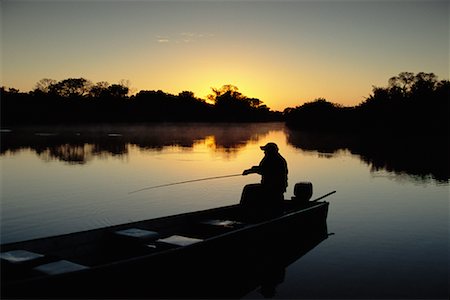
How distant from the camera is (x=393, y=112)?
7612 centimetres

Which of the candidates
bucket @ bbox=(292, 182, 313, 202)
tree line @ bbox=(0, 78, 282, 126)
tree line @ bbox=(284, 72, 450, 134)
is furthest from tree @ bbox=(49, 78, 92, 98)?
bucket @ bbox=(292, 182, 313, 202)

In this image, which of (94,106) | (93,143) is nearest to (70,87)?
(94,106)

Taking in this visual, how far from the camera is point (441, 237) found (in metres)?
12.9

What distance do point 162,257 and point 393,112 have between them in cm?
7628

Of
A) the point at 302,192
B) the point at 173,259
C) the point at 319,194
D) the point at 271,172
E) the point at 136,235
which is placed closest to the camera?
the point at 173,259

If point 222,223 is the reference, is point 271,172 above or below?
above

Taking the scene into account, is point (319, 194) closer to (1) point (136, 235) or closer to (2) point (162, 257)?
(1) point (136, 235)

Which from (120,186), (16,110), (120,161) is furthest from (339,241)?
(16,110)

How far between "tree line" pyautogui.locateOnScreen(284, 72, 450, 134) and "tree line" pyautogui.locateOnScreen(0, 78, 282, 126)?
43646mm

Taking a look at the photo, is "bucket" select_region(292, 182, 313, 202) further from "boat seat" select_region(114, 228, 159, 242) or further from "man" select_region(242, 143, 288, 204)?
"boat seat" select_region(114, 228, 159, 242)

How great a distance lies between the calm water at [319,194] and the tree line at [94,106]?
275 ft

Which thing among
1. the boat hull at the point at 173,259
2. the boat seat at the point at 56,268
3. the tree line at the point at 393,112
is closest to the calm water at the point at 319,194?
the boat hull at the point at 173,259

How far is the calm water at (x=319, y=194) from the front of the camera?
9.35 metres

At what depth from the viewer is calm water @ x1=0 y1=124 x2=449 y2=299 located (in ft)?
30.7
